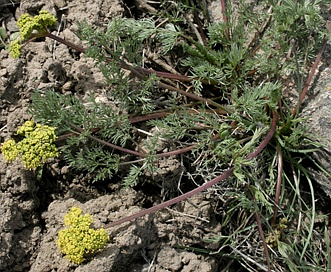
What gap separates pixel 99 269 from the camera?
10.8 feet

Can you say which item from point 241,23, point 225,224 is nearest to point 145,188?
point 225,224

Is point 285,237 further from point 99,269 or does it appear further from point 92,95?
point 92,95

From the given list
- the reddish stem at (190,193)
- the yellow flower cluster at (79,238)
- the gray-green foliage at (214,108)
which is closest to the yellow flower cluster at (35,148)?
the gray-green foliage at (214,108)

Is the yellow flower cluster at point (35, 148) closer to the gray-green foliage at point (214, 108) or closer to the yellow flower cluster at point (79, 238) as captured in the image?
the gray-green foliage at point (214, 108)

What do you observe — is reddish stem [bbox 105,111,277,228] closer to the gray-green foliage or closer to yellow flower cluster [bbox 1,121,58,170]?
the gray-green foliage

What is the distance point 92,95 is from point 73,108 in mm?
204

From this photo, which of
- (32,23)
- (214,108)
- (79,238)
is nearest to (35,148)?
(79,238)

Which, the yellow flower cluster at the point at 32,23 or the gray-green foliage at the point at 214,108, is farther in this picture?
the gray-green foliage at the point at 214,108

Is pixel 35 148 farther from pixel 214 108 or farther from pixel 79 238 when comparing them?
Answer: pixel 214 108

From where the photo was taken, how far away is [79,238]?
3.18 metres

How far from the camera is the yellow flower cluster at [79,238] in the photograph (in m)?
3.17

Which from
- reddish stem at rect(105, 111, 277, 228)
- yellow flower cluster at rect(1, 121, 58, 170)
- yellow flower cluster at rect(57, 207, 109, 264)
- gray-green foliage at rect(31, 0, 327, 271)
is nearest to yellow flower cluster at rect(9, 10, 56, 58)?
gray-green foliage at rect(31, 0, 327, 271)

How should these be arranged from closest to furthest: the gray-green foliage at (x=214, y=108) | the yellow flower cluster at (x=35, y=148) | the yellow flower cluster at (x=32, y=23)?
the yellow flower cluster at (x=35, y=148) < the yellow flower cluster at (x=32, y=23) < the gray-green foliage at (x=214, y=108)

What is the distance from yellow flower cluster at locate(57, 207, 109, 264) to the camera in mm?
3170
